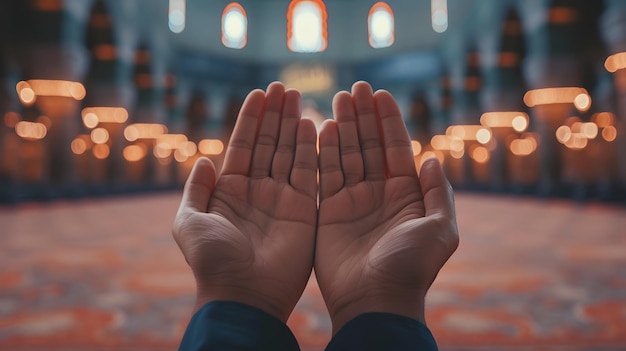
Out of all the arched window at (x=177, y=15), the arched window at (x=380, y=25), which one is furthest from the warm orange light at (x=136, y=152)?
the arched window at (x=380, y=25)

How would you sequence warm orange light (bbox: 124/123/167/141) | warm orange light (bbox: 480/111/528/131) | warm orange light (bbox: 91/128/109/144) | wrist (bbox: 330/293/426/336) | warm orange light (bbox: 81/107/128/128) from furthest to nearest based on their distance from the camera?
warm orange light (bbox: 91/128/109/144) → warm orange light (bbox: 124/123/167/141) → warm orange light (bbox: 480/111/528/131) → warm orange light (bbox: 81/107/128/128) → wrist (bbox: 330/293/426/336)

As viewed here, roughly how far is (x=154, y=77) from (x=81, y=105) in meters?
3.19

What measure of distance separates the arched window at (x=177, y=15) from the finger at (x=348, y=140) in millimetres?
28447

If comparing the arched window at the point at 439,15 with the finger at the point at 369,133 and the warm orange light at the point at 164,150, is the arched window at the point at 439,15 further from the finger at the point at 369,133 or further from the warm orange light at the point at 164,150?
the finger at the point at 369,133

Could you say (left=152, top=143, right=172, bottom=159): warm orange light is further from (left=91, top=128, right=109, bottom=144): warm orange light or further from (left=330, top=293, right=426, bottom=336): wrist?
(left=330, top=293, right=426, bottom=336): wrist

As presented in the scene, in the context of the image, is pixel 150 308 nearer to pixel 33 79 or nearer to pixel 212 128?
pixel 33 79

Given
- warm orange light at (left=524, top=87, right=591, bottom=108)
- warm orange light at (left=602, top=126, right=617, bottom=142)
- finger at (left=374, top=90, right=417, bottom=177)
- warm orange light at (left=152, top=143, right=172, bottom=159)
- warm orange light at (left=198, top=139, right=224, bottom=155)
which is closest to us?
finger at (left=374, top=90, right=417, bottom=177)

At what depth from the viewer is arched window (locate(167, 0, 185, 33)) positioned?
28.4 metres

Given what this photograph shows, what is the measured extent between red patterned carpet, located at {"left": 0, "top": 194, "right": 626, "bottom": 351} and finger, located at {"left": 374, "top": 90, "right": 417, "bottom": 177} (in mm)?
867

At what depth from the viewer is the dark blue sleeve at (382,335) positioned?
1.44 metres

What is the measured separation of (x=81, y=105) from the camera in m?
20.0

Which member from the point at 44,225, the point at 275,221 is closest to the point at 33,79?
the point at 44,225

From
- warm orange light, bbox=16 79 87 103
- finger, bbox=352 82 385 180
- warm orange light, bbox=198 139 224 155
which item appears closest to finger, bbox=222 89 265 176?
finger, bbox=352 82 385 180

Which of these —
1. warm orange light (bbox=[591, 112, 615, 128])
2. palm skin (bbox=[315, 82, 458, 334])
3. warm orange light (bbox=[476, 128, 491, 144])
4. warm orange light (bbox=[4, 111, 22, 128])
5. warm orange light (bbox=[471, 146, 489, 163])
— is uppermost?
warm orange light (bbox=[4, 111, 22, 128])
